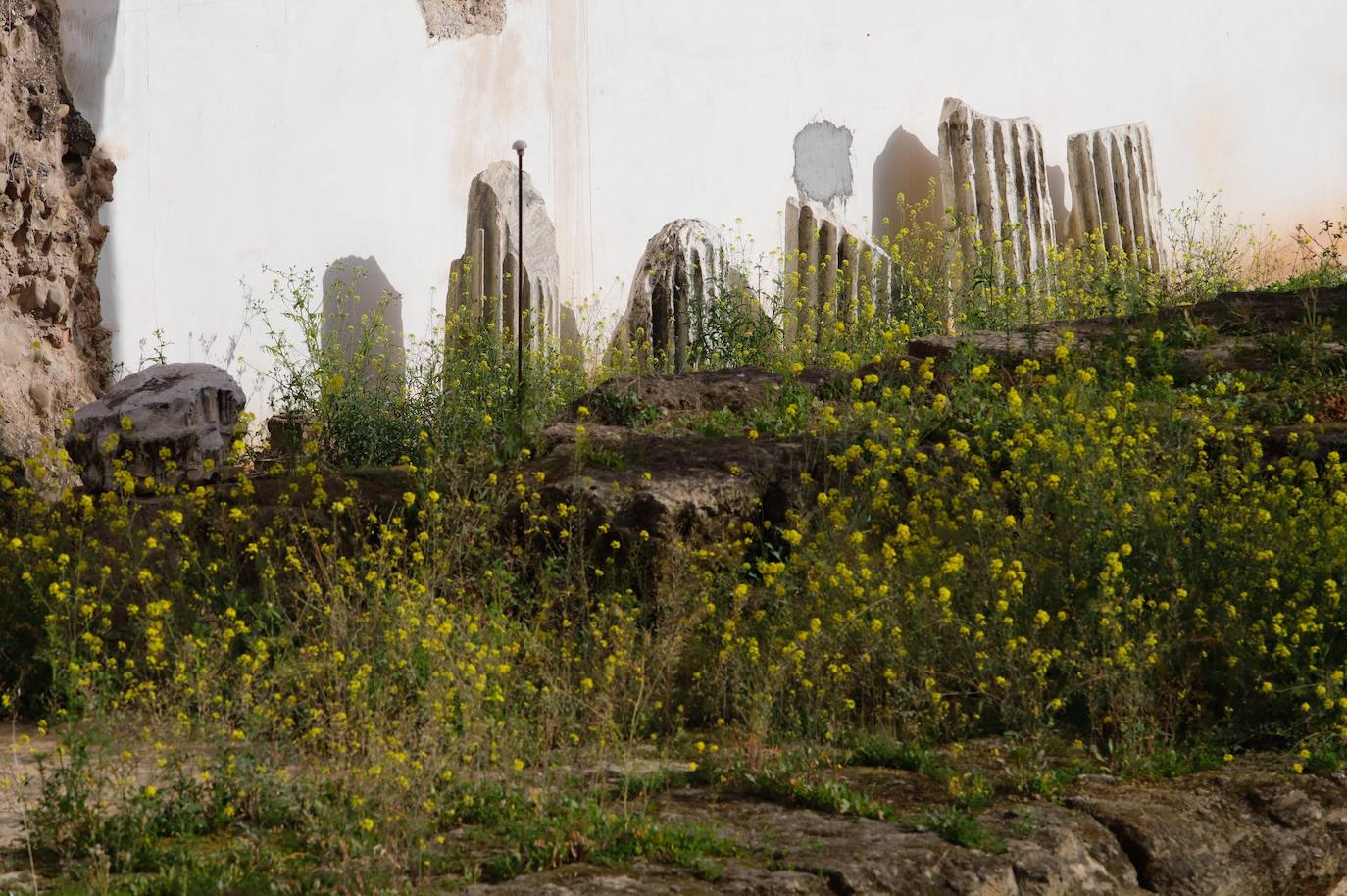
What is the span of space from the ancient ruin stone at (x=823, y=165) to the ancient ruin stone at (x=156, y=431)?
17.2 ft

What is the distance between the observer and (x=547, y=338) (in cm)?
877

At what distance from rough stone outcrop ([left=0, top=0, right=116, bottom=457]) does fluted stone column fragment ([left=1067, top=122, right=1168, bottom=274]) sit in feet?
25.0

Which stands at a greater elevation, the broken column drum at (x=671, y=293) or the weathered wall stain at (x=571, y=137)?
the weathered wall stain at (x=571, y=137)

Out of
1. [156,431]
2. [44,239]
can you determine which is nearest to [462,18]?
[44,239]

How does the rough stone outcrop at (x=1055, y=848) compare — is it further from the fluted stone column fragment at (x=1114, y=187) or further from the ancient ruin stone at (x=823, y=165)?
the fluted stone column fragment at (x=1114, y=187)

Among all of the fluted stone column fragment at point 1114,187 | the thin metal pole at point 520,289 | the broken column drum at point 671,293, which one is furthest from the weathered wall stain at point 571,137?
the fluted stone column fragment at point 1114,187

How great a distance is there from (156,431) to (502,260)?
3.14m

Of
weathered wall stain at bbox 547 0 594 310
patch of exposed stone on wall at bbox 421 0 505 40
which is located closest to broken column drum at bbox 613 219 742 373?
weathered wall stain at bbox 547 0 594 310

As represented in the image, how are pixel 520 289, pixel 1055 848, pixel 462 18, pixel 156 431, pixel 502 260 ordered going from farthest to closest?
pixel 462 18, pixel 502 260, pixel 520 289, pixel 156 431, pixel 1055 848

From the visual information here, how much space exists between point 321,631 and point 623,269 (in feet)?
18.3

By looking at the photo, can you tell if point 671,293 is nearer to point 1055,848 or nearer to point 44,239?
point 44,239

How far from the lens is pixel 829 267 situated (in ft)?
32.3

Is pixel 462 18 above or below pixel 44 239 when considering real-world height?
above

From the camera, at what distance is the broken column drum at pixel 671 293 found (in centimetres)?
891
